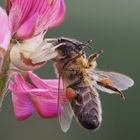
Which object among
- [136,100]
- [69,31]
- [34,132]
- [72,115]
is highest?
[69,31]

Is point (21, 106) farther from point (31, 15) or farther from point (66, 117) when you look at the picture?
point (31, 15)

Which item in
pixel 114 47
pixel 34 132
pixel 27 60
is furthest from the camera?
pixel 114 47

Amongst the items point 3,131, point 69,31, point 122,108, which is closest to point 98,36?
point 69,31

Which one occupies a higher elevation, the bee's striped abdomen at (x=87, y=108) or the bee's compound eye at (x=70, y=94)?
the bee's compound eye at (x=70, y=94)

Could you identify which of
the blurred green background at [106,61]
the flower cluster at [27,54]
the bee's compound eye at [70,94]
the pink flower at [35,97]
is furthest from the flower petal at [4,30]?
the blurred green background at [106,61]

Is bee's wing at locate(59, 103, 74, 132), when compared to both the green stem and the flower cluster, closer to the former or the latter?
the flower cluster

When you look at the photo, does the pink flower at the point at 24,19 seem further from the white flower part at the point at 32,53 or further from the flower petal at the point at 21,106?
the flower petal at the point at 21,106

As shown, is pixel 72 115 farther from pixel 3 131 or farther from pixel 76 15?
pixel 76 15
